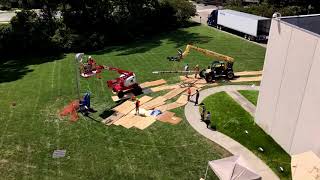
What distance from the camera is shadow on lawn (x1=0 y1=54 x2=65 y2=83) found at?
40.1 meters

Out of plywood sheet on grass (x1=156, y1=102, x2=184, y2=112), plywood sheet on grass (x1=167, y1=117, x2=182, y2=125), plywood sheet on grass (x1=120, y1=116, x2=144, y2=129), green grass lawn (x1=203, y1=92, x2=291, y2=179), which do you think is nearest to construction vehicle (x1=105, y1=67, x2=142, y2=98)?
plywood sheet on grass (x1=156, y1=102, x2=184, y2=112)

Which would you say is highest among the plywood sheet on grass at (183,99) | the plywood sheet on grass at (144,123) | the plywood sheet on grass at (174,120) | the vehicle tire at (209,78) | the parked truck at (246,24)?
the parked truck at (246,24)

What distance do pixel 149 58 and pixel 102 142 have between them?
2011 cm

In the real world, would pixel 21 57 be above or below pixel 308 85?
below

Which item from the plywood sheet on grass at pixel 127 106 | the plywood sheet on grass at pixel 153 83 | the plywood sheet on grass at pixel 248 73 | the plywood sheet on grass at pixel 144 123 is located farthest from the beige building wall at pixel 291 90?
the plywood sheet on grass at pixel 153 83

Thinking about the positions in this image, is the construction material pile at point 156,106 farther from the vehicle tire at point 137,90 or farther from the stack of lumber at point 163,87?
the vehicle tire at point 137,90

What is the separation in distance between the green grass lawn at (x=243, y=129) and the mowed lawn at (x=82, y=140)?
217 cm

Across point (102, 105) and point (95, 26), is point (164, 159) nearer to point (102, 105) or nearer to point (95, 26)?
point (102, 105)

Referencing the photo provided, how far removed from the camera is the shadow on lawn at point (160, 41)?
48.9 meters

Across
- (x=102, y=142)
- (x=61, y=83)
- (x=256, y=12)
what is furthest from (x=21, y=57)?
(x=256, y=12)

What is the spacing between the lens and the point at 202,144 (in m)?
25.3

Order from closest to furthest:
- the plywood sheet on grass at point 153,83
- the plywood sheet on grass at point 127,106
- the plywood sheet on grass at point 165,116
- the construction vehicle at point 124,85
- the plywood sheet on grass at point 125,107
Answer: the plywood sheet on grass at point 165,116
the plywood sheet on grass at point 125,107
the plywood sheet on grass at point 127,106
the construction vehicle at point 124,85
the plywood sheet on grass at point 153,83

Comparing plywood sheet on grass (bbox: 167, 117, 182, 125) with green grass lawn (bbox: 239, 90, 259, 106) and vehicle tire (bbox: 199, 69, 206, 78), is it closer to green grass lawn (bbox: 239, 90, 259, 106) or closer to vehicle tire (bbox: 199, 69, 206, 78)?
green grass lawn (bbox: 239, 90, 259, 106)

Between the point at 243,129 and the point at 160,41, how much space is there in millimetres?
28031
